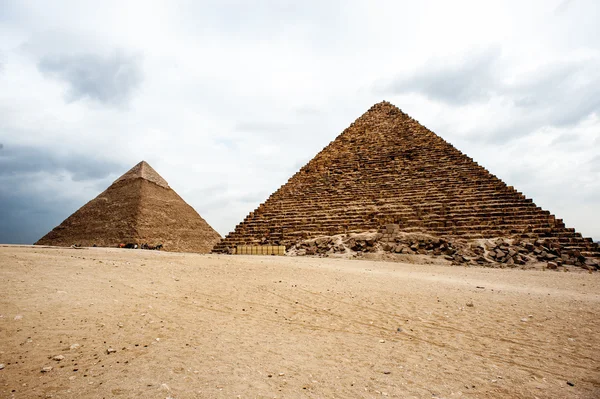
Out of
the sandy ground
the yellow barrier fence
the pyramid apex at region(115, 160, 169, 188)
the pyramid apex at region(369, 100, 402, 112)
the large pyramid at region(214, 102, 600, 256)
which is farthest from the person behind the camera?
the pyramid apex at region(115, 160, 169, 188)

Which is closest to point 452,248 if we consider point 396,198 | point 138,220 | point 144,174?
point 396,198

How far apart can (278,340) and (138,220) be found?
34459 mm

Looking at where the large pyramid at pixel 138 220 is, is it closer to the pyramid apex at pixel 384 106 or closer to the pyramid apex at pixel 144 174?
the pyramid apex at pixel 144 174

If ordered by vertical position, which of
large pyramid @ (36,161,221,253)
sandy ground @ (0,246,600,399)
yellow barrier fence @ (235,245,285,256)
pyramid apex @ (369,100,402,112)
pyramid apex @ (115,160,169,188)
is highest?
pyramid apex @ (369,100,402,112)

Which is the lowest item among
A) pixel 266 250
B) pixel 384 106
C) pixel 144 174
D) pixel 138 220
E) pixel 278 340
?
pixel 278 340

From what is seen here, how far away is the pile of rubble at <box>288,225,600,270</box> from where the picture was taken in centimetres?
1198

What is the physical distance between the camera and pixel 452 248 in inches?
521

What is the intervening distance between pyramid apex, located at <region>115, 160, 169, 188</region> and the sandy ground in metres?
37.2

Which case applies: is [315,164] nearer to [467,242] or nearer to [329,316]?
[467,242]

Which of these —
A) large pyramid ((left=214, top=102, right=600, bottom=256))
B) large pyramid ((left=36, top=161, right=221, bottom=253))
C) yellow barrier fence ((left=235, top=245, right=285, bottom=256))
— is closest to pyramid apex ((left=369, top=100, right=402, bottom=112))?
large pyramid ((left=214, top=102, right=600, bottom=256))

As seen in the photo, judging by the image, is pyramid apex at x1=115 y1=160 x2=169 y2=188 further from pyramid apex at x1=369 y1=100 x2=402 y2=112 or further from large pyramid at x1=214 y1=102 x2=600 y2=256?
pyramid apex at x1=369 y1=100 x2=402 y2=112

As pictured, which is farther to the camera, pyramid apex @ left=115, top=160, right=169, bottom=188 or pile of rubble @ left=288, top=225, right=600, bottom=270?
pyramid apex @ left=115, top=160, right=169, bottom=188

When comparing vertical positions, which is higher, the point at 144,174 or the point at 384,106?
the point at 384,106

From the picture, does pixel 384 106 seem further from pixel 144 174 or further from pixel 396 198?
pixel 144 174
